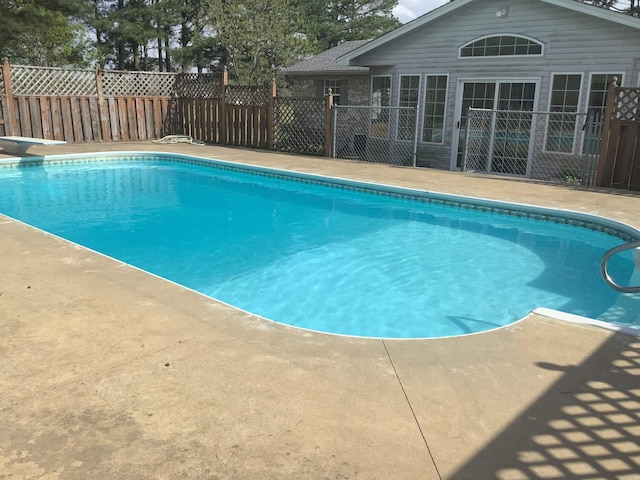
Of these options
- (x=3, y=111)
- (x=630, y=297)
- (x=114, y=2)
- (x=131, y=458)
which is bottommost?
(x=630, y=297)

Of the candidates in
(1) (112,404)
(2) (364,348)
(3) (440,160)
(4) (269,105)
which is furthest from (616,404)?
(4) (269,105)

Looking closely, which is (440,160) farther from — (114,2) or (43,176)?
(114,2)

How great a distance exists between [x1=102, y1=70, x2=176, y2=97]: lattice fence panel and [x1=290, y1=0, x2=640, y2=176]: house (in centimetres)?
572

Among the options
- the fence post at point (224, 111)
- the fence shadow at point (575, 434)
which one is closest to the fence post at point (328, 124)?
the fence post at point (224, 111)

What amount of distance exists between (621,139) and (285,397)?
860 cm

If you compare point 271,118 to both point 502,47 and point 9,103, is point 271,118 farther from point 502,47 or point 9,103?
point 9,103

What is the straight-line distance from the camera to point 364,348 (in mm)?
3027

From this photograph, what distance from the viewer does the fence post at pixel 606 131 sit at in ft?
28.4

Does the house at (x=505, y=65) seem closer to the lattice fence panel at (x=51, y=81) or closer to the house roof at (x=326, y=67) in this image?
the house roof at (x=326, y=67)

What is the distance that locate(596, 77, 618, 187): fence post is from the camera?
8.66 m

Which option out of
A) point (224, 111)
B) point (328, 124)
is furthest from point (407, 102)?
point (224, 111)

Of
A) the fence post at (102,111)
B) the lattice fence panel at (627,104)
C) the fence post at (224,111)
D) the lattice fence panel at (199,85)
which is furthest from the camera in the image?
the lattice fence panel at (199,85)

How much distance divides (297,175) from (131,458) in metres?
8.42

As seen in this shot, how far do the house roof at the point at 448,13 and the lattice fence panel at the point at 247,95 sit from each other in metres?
2.19
